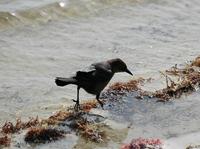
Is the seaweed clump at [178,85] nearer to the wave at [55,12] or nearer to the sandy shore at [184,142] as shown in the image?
the sandy shore at [184,142]

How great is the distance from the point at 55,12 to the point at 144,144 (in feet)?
26.2

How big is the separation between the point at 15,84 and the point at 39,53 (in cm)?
200

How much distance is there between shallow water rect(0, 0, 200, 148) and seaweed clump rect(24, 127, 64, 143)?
2.67ft

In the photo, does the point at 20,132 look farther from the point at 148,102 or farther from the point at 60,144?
the point at 148,102

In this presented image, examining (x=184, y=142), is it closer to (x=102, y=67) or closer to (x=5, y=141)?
(x=102, y=67)

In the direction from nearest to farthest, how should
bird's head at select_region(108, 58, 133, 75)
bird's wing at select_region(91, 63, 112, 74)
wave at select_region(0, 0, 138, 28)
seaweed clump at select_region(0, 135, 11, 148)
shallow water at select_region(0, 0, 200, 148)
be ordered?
seaweed clump at select_region(0, 135, 11, 148)
bird's wing at select_region(91, 63, 112, 74)
shallow water at select_region(0, 0, 200, 148)
bird's head at select_region(108, 58, 133, 75)
wave at select_region(0, 0, 138, 28)

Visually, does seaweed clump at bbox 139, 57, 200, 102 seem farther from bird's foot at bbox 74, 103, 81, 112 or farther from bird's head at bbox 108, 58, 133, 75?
bird's foot at bbox 74, 103, 81, 112

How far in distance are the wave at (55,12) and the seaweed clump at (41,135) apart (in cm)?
629

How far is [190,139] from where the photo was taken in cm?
725

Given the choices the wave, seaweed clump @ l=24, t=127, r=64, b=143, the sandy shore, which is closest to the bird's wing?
seaweed clump @ l=24, t=127, r=64, b=143

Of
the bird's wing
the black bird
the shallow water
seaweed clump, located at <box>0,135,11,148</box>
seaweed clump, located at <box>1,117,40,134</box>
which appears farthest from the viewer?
the shallow water

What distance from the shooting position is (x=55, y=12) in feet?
47.2

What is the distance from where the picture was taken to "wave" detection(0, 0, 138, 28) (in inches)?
527

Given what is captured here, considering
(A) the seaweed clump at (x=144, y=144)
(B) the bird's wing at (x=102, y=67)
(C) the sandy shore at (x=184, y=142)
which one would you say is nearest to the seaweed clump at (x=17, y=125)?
(B) the bird's wing at (x=102, y=67)
